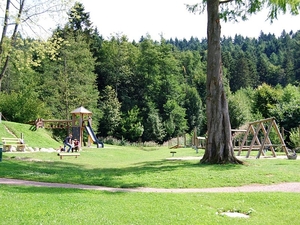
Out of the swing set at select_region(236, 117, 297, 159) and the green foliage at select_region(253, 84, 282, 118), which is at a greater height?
the green foliage at select_region(253, 84, 282, 118)

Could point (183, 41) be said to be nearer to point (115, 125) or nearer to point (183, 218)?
point (115, 125)

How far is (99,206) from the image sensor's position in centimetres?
799

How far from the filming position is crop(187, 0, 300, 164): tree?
53.4 feet

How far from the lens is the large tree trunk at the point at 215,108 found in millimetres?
16281

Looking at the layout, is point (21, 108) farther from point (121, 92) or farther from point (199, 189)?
point (199, 189)

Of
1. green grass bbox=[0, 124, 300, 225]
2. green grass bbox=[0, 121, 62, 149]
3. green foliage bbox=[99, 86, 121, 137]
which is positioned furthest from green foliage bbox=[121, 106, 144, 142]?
green grass bbox=[0, 124, 300, 225]

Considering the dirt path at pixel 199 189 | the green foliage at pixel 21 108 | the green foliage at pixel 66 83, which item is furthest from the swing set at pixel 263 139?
the green foliage at pixel 66 83

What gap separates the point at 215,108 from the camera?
1670 cm

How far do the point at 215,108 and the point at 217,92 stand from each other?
77 centimetres

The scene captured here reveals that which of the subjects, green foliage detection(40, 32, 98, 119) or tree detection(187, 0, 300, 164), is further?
green foliage detection(40, 32, 98, 119)

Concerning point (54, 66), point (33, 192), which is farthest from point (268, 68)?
point (33, 192)

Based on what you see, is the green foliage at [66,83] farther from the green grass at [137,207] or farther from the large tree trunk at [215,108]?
the green grass at [137,207]

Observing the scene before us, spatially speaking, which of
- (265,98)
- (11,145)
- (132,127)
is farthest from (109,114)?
(11,145)

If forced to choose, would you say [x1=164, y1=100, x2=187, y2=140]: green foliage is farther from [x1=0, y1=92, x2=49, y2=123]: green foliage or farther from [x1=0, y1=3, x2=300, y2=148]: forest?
[x1=0, y1=92, x2=49, y2=123]: green foliage
